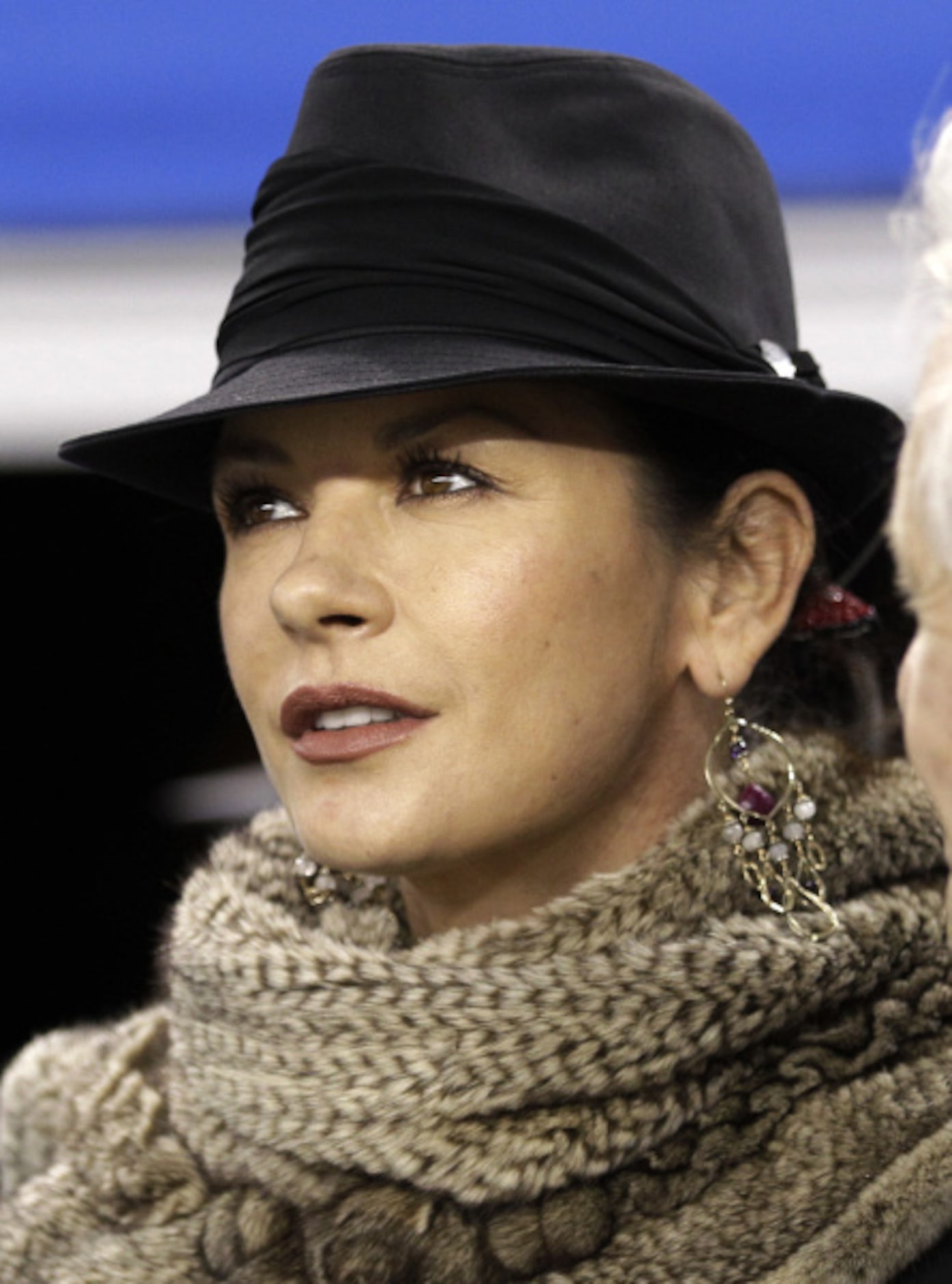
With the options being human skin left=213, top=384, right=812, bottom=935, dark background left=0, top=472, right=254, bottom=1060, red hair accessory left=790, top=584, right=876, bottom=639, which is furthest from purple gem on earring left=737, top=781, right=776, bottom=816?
dark background left=0, top=472, right=254, bottom=1060

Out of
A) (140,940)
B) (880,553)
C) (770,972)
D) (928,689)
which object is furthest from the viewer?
(140,940)

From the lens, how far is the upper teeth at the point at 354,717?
1.61 meters

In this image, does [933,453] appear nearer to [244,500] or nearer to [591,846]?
[591,846]

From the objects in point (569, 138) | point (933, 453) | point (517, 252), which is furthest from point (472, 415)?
point (933, 453)

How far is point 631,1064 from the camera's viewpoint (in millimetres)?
1504

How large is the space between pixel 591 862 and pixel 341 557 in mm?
402

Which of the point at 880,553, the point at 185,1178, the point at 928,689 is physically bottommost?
the point at 185,1178

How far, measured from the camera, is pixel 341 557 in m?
1.62

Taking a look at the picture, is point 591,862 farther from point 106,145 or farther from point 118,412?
point 106,145

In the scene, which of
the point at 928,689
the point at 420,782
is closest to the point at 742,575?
the point at 420,782

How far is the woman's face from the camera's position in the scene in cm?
158

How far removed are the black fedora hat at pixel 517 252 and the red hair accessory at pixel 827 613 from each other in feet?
0.47

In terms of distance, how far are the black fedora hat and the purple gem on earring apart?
0.34m

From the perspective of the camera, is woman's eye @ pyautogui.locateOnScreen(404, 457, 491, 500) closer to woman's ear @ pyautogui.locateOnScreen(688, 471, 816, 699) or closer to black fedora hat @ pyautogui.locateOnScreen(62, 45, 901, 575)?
black fedora hat @ pyautogui.locateOnScreen(62, 45, 901, 575)
